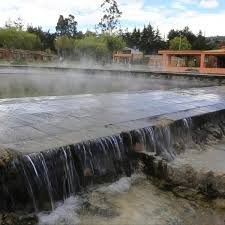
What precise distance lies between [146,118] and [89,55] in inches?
1870

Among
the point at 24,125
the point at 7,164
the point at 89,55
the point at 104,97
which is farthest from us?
the point at 89,55

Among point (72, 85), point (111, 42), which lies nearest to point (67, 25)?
point (111, 42)

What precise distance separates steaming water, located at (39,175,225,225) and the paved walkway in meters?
0.80

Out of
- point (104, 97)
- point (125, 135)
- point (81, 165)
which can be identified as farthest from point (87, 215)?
point (104, 97)

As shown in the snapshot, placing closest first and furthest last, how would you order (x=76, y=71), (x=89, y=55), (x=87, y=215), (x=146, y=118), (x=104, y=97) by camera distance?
1. (x=87, y=215)
2. (x=146, y=118)
3. (x=104, y=97)
4. (x=76, y=71)
5. (x=89, y=55)

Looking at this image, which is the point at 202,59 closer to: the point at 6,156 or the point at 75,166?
the point at 75,166

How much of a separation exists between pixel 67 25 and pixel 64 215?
297ft

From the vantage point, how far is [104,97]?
1017cm

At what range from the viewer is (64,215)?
15.3ft

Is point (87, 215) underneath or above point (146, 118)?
underneath

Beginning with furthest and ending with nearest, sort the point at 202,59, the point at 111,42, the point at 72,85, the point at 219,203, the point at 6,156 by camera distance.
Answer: the point at 111,42 → the point at 202,59 → the point at 72,85 → the point at 219,203 → the point at 6,156

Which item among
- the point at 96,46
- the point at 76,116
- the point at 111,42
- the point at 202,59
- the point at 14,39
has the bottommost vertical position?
the point at 202,59

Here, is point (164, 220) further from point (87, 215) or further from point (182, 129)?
point (182, 129)

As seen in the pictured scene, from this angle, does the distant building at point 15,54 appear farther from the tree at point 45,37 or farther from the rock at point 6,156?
the rock at point 6,156
